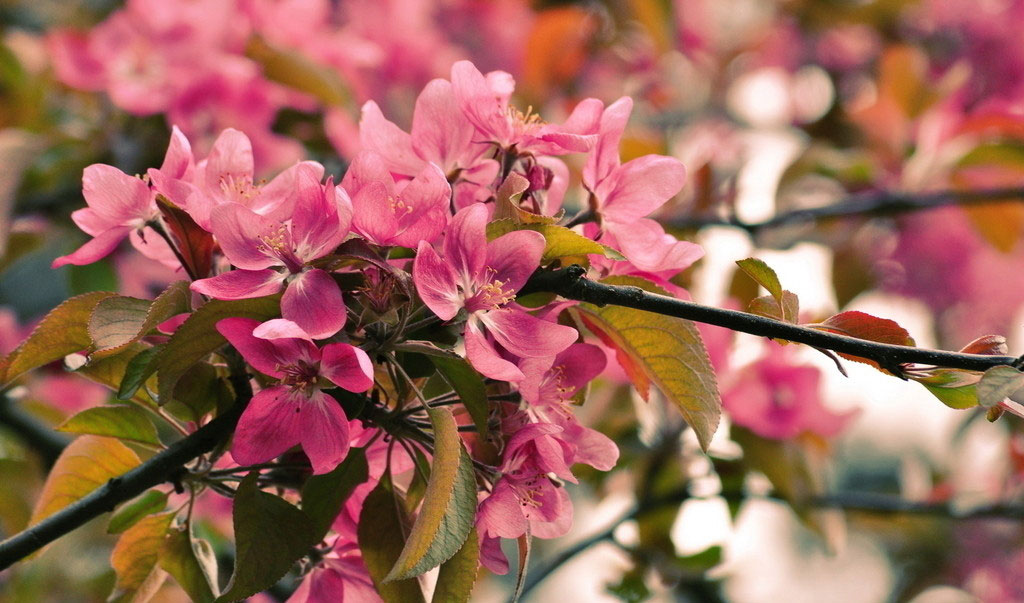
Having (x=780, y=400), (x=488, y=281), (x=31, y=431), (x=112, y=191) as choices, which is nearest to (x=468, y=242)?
(x=488, y=281)

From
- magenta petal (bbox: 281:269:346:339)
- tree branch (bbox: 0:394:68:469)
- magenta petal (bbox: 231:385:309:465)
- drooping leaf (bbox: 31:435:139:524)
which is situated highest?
magenta petal (bbox: 281:269:346:339)

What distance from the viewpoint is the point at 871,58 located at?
2811 mm

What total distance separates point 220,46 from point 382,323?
1149 millimetres

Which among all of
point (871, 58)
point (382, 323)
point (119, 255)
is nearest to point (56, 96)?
point (119, 255)

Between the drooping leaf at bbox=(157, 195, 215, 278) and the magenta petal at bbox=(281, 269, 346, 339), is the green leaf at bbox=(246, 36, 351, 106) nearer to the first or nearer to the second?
the drooping leaf at bbox=(157, 195, 215, 278)

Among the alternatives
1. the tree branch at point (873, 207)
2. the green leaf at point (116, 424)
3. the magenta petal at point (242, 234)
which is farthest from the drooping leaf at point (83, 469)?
the tree branch at point (873, 207)

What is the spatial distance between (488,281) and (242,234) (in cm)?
15

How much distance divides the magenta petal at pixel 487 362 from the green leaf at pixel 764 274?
0.49 feet

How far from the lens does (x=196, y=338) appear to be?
0.58m

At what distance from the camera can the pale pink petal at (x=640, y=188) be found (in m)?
0.70

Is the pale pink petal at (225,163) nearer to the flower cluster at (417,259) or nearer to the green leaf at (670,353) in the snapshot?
the flower cluster at (417,259)

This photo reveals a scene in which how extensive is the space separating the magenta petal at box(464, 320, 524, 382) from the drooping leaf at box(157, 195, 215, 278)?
0.63ft

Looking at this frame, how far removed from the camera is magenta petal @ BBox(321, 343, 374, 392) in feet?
1.83

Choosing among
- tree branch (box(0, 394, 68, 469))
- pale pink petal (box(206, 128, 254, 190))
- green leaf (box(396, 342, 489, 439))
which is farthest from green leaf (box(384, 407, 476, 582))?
tree branch (box(0, 394, 68, 469))
